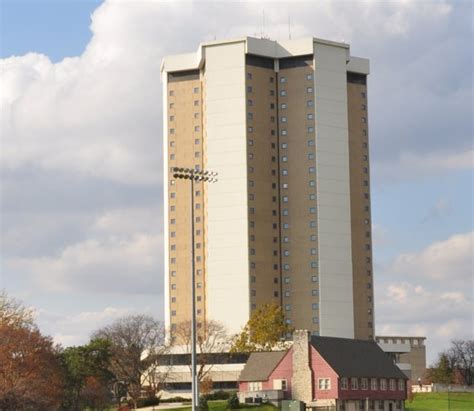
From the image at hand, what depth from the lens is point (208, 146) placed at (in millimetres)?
A: 198875

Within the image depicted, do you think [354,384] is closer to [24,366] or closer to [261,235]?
[24,366]

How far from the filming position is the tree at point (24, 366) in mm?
107938

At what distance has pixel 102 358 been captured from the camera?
153000 millimetres

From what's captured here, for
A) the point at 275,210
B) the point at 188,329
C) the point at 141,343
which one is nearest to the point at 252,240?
the point at 275,210

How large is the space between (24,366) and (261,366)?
2884 cm

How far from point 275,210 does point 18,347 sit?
300ft

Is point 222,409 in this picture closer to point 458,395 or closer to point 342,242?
point 458,395

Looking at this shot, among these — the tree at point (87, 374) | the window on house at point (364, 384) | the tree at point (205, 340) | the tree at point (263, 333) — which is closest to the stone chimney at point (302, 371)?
the window on house at point (364, 384)

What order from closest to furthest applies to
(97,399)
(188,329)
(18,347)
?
(18,347) < (97,399) < (188,329)

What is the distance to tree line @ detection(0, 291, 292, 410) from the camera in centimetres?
11300

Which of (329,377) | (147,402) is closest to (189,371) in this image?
(147,402)

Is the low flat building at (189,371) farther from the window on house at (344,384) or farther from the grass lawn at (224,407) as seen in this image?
the window on house at (344,384)

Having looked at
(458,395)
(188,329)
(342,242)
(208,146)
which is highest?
(208,146)

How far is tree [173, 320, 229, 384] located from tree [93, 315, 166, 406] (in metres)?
6.99
